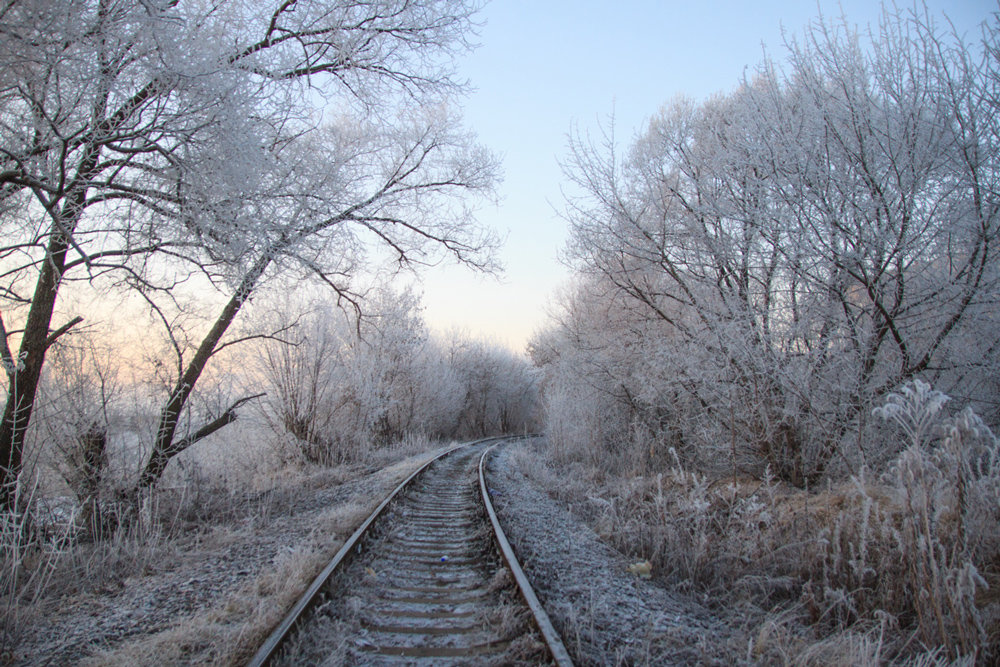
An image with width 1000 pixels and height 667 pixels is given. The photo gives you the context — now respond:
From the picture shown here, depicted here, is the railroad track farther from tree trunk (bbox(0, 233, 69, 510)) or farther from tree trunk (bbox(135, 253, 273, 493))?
tree trunk (bbox(0, 233, 69, 510))

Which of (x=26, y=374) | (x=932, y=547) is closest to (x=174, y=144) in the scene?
(x=26, y=374)

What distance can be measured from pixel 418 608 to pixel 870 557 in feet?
12.7

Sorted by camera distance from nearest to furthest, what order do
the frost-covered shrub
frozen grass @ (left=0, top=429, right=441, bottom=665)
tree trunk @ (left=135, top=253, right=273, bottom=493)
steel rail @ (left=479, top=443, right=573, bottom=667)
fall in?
the frost-covered shrub, steel rail @ (left=479, top=443, right=573, bottom=667), frozen grass @ (left=0, top=429, right=441, bottom=665), tree trunk @ (left=135, top=253, right=273, bottom=493)

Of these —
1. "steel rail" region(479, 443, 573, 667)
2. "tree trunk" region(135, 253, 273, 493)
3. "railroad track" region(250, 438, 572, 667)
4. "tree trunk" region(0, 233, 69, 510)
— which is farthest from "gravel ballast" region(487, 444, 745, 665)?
"tree trunk" region(0, 233, 69, 510)

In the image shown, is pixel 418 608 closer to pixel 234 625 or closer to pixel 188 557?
pixel 234 625

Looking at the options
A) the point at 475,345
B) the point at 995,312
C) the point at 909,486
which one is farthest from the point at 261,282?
the point at 475,345

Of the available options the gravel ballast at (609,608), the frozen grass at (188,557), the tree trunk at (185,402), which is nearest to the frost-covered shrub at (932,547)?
the gravel ballast at (609,608)

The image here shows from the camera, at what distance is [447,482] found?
36.4ft

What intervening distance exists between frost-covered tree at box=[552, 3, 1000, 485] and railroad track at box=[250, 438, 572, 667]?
10.8ft

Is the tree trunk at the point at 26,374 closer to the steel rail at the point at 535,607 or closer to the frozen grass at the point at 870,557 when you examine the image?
the steel rail at the point at 535,607

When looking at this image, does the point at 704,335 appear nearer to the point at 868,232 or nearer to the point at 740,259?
the point at 740,259

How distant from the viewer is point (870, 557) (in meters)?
3.88

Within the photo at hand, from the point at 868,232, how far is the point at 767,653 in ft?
13.8

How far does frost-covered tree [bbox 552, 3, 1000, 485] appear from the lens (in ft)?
15.0
